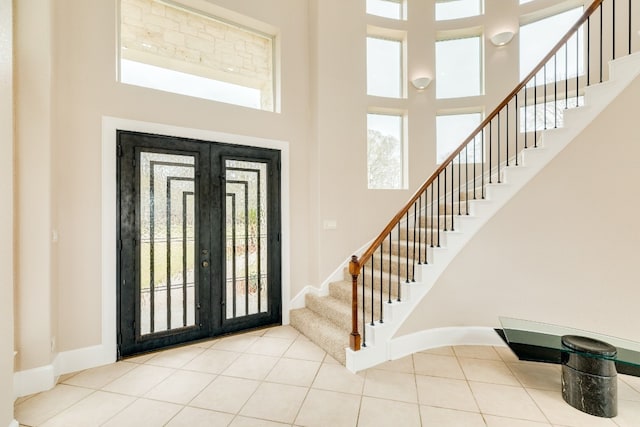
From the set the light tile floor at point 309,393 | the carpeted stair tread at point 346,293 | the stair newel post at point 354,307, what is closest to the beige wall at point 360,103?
the carpeted stair tread at point 346,293

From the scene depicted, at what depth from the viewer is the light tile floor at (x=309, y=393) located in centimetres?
215

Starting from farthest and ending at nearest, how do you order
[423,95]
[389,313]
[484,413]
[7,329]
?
1. [423,95]
2. [389,313]
3. [484,413]
4. [7,329]

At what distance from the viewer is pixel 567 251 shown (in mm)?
3059

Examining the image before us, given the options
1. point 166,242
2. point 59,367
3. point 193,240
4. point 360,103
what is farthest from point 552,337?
point 59,367

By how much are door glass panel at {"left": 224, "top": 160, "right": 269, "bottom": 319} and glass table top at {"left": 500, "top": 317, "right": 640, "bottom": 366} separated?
9.34ft

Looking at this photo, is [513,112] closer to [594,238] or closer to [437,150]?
[437,150]

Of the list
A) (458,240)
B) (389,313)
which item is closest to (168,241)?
(389,313)

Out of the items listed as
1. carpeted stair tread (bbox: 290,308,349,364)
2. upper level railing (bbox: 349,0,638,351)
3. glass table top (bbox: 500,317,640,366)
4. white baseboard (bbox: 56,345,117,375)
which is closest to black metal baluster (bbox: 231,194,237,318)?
carpeted stair tread (bbox: 290,308,349,364)

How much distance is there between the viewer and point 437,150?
4.87 metres

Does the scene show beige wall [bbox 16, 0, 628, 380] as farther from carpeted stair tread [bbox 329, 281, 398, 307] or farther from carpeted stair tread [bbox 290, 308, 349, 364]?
carpeted stair tread [bbox 290, 308, 349, 364]

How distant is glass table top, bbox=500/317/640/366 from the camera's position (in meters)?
2.27

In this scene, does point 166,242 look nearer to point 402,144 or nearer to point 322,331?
point 322,331

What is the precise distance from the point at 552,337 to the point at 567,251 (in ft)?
3.03

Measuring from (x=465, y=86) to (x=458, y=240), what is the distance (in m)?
3.03
